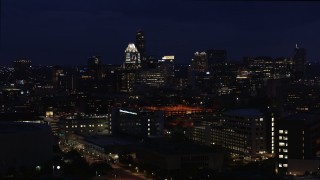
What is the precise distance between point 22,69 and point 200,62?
793cm

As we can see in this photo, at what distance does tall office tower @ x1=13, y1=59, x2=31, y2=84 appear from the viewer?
74.8ft

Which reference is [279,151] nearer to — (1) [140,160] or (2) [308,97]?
(1) [140,160]

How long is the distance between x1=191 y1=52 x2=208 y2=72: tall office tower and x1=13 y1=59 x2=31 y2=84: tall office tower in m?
7.09

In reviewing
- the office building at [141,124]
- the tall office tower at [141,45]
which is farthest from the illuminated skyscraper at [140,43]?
the office building at [141,124]

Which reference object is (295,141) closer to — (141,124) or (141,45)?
(141,124)

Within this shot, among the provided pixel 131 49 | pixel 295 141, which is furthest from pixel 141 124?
pixel 131 49

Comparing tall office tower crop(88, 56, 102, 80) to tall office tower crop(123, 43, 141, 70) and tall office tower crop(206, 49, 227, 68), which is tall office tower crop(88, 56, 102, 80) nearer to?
tall office tower crop(123, 43, 141, 70)

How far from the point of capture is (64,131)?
35.1 feet

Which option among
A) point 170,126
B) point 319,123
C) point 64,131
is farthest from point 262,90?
point 319,123

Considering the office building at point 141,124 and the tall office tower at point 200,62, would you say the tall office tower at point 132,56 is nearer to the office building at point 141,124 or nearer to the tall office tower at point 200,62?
the tall office tower at point 200,62

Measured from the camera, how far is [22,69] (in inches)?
922

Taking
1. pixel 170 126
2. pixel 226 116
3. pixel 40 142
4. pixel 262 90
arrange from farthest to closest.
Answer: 1. pixel 262 90
2. pixel 170 126
3. pixel 226 116
4. pixel 40 142

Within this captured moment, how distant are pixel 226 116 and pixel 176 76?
17.3 metres

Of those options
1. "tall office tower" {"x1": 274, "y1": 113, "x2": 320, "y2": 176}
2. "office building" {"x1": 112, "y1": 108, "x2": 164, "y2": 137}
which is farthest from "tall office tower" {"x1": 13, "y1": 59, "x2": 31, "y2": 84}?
"tall office tower" {"x1": 274, "y1": 113, "x2": 320, "y2": 176}
